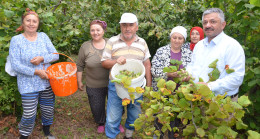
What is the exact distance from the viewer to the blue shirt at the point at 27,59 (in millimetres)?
2350

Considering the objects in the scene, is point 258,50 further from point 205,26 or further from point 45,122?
point 45,122

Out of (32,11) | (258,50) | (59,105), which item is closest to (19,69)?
(32,11)

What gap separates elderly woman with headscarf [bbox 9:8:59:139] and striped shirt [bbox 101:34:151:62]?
30.8 inches

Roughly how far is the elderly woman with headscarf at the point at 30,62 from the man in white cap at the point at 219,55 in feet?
6.23

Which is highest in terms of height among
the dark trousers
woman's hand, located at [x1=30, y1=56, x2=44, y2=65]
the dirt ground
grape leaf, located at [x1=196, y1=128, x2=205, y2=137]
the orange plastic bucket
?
woman's hand, located at [x1=30, y1=56, x2=44, y2=65]

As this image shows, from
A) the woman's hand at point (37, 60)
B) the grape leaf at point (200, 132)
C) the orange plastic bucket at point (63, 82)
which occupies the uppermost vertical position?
the woman's hand at point (37, 60)

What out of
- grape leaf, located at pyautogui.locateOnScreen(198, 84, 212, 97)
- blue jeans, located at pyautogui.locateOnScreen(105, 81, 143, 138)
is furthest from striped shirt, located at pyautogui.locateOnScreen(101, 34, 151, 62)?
grape leaf, located at pyautogui.locateOnScreen(198, 84, 212, 97)

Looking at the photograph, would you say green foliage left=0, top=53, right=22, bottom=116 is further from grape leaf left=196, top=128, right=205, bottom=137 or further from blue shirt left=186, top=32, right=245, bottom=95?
grape leaf left=196, top=128, right=205, bottom=137

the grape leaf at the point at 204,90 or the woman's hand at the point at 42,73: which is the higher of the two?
the grape leaf at the point at 204,90

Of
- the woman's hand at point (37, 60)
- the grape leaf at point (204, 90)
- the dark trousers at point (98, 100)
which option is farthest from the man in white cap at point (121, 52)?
the grape leaf at point (204, 90)

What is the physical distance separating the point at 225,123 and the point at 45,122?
105 inches

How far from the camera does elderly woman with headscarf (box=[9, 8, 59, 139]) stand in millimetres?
2367

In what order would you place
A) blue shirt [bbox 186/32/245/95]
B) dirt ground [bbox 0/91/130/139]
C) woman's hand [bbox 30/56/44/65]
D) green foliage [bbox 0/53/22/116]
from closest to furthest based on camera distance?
1. blue shirt [bbox 186/32/245/95]
2. woman's hand [bbox 30/56/44/65]
3. green foliage [bbox 0/53/22/116]
4. dirt ground [bbox 0/91/130/139]

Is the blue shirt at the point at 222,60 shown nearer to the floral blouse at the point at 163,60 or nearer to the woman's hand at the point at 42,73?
the floral blouse at the point at 163,60
